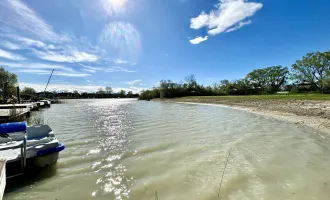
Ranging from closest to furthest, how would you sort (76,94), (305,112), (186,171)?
(186,171)
(305,112)
(76,94)

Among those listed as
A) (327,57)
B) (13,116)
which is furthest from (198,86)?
(13,116)

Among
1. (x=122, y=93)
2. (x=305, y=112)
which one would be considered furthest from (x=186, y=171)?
(x=122, y=93)

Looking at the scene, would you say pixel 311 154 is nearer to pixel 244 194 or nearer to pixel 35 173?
pixel 244 194

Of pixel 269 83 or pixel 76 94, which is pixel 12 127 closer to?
pixel 269 83

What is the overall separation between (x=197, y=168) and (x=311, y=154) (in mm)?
3514

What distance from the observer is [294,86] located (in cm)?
5462

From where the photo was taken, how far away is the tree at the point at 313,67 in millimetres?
41106

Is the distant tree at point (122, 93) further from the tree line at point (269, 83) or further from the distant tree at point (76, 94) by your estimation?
the tree line at point (269, 83)

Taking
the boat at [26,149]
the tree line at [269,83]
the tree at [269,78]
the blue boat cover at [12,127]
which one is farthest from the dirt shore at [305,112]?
the tree at [269,78]

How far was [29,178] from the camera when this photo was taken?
375 centimetres

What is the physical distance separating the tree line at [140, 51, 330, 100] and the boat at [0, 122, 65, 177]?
4985cm

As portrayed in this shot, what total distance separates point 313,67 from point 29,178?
5670 cm

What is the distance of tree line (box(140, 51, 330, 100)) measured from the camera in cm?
4241

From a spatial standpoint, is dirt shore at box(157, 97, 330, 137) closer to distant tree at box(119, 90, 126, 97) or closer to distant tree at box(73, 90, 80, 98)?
distant tree at box(119, 90, 126, 97)
